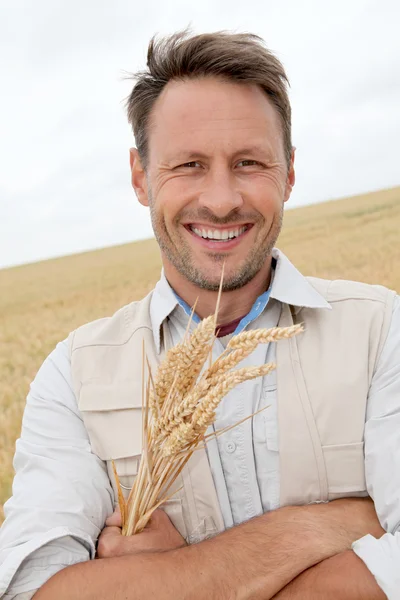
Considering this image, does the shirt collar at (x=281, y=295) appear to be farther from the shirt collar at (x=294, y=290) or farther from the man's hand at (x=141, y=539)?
the man's hand at (x=141, y=539)

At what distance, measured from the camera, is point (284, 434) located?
6.07 feet

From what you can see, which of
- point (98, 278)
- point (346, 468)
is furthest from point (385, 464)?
point (98, 278)

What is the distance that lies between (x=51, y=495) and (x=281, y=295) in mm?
933

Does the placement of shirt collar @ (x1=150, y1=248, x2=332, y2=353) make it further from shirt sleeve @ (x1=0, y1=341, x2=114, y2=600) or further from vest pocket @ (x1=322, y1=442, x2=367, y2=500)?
vest pocket @ (x1=322, y1=442, x2=367, y2=500)

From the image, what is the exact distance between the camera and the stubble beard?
6.73ft

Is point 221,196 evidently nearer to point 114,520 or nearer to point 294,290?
point 294,290

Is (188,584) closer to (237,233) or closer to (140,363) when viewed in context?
(140,363)

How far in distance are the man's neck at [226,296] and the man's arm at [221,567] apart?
725 millimetres

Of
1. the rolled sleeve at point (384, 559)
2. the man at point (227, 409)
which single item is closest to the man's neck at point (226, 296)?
the man at point (227, 409)

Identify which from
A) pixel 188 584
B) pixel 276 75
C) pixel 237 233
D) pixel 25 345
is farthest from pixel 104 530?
pixel 25 345

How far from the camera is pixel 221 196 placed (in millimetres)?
1964

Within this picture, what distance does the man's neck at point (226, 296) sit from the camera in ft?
7.00

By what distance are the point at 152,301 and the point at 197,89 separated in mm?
721

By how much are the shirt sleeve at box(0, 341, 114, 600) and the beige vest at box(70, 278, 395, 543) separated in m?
0.06
